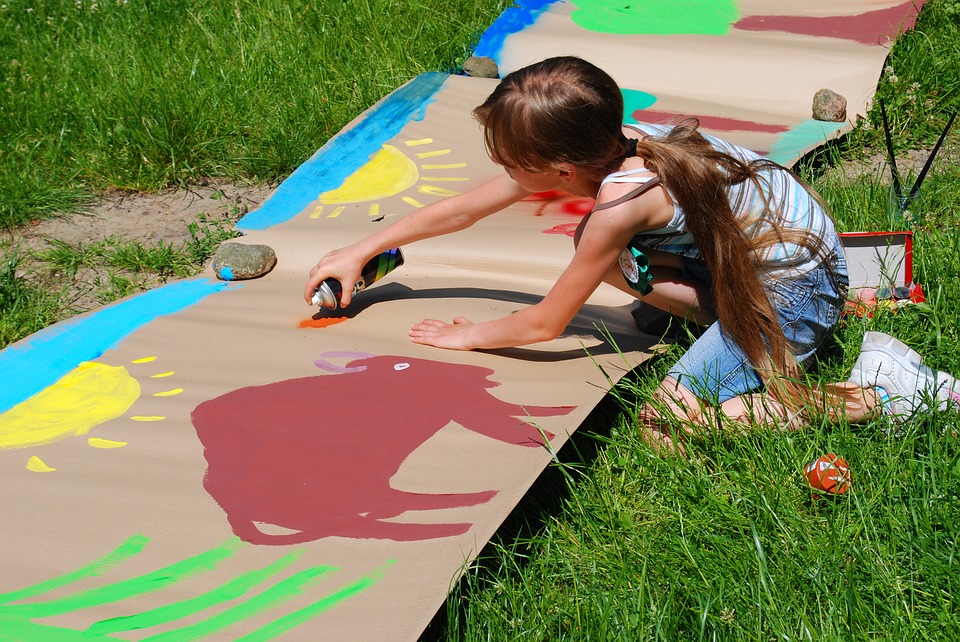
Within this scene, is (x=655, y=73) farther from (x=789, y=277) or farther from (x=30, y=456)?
(x=30, y=456)

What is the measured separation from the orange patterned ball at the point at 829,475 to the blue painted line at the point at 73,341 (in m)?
1.64

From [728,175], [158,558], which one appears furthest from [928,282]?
[158,558]

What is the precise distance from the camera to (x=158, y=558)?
145cm

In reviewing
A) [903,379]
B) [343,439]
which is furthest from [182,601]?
[903,379]

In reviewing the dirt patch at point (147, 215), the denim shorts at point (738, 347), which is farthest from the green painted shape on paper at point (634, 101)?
the denim shorts at point (738, 347)

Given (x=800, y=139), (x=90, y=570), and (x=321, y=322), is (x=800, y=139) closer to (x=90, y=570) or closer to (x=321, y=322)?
(x=321, y=322)

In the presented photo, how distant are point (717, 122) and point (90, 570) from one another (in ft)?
8.13

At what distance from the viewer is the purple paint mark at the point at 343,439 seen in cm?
151

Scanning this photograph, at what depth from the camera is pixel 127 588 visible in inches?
54.7

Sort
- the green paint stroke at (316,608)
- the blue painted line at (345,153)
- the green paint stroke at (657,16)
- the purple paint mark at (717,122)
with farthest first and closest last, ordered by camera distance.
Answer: the green paint stroke at (657,16), the purple paint mark at (717,122), the blue painted line at (345,153), the green paint stroke at (316,608)

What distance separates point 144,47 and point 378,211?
75.4 inches

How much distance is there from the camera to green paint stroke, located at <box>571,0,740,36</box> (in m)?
3.69

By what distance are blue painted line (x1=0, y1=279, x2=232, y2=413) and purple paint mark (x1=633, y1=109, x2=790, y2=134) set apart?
166 centimetres

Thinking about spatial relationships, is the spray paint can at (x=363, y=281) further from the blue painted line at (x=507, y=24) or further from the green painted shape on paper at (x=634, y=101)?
the blue painted line at (x=507, y=24)
